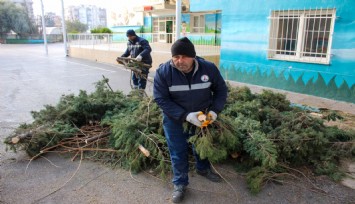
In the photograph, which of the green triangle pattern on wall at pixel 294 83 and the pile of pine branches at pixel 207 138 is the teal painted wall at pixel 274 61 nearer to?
the green triangle pattern on wall at pixel 294 83

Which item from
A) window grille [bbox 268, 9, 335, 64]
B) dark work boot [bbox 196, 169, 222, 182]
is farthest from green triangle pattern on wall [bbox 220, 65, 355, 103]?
dark work boot [bbox 196, 169, 222, 182]

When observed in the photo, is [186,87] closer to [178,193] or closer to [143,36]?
[178,193]

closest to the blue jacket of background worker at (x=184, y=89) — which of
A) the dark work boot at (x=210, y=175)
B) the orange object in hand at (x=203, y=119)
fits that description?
the orange object in hand at (x=203, y=119)

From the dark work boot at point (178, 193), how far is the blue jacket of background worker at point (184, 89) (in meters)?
0.81

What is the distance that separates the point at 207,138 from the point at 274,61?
6.53 metres

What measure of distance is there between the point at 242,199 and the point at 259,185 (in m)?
0.26

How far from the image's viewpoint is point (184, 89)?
293 cm

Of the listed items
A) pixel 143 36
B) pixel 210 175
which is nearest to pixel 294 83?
pixel 210 175

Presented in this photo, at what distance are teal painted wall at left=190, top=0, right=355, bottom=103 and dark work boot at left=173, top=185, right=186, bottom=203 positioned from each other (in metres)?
6.09

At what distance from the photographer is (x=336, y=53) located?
24.1ft

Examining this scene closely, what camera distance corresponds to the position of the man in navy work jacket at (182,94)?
2.84 meters

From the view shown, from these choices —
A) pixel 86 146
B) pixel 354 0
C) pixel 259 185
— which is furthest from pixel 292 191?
pixel 354 0

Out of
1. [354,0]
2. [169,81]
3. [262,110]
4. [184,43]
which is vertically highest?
[354,0]

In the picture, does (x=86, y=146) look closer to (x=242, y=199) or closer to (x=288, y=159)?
(x=242, y=199)
